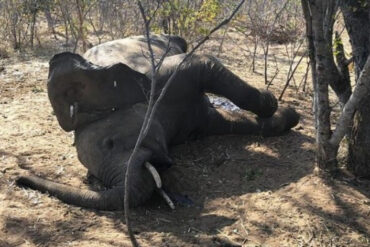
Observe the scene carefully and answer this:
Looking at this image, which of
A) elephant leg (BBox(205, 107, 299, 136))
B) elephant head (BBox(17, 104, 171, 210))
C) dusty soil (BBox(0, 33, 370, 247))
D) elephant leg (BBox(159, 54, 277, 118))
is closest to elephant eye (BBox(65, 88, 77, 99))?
elephant head (BBox(17, 104, 171, 210))

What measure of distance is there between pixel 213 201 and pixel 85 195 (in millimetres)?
1028

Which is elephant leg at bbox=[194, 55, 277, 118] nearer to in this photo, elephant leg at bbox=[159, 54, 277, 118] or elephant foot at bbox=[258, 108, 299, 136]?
elephant leg at bbox=[159, 54, 277, 118]

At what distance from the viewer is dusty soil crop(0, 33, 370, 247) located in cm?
372

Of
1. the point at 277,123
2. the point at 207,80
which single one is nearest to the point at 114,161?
the point at 207,80

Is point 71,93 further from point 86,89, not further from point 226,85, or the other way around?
point 226,85

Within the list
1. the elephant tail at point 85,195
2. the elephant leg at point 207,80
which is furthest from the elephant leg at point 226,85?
the elephant tail at point 85,195

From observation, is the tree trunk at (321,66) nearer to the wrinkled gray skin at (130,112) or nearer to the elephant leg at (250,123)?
the wrinkled gray skin at (130,112)

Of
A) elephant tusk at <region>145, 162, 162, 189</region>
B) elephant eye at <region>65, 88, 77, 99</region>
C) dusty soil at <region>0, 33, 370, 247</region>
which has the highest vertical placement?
elephant eye at <region>65, 88, 77, 99</region>

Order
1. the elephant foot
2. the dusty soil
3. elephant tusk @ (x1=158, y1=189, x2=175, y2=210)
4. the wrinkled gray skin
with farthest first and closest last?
1. the elephant foot
2. the wrinkled gray skin
3. elephant tusk @ (x1=158, y1=189, x2=175, y2=210)
4. the dusty soil

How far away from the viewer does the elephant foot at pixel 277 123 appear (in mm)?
5602

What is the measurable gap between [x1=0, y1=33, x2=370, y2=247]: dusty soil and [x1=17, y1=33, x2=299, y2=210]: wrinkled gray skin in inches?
5.0

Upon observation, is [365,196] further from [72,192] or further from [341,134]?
[72,192]

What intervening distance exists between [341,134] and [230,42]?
8975 millimetres

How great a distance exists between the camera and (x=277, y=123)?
559 cm
